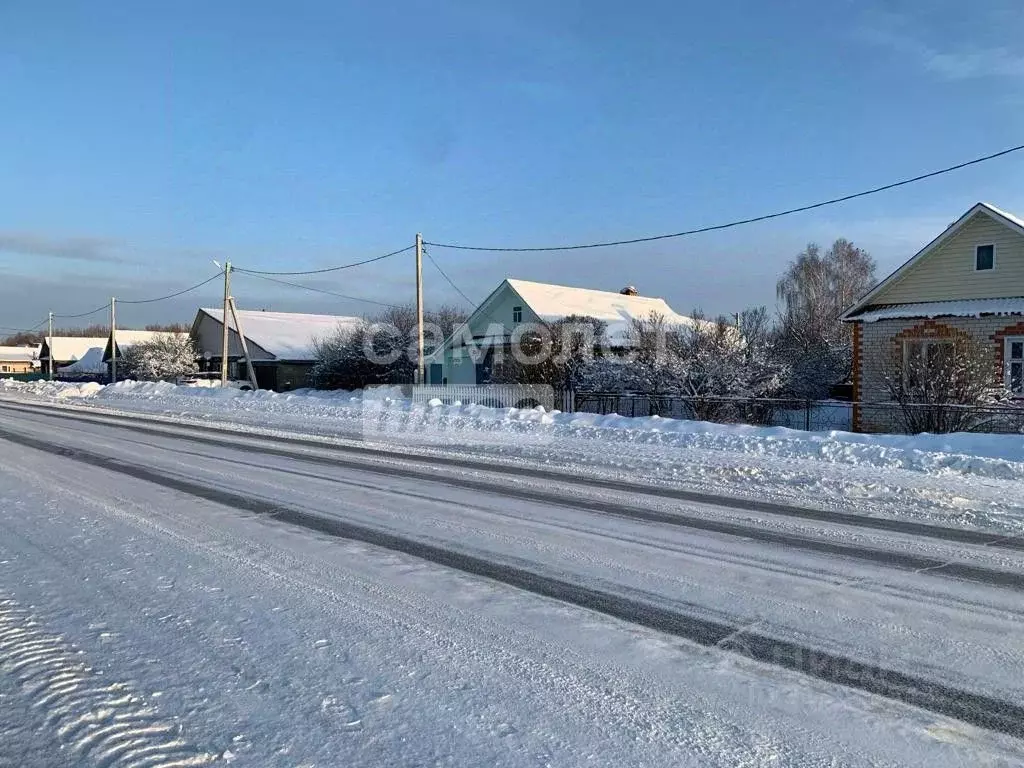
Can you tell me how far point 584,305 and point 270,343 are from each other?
25.7m

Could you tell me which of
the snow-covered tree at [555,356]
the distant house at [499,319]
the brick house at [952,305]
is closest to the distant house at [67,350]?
the distant house at [499,319]

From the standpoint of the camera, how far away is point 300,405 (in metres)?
28.8

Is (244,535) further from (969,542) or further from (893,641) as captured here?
(969,542)

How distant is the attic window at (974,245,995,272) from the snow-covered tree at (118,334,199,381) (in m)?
49.9

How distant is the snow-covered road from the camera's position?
3.60 m

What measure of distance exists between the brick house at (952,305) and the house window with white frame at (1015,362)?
22 millimetres

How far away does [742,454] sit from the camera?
13.9 metres

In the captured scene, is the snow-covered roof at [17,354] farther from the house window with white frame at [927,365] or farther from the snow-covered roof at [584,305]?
the house window with white frame at [927,365]

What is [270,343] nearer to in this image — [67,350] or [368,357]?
[368,357]

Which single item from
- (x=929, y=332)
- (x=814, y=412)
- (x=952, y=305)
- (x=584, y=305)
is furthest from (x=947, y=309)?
(x=584, y=305)

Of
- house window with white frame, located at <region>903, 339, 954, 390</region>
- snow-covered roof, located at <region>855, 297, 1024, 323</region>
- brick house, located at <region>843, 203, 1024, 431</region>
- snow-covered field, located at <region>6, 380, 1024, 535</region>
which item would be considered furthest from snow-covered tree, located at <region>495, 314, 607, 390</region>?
house window with white frame, located at <region>903, 339, 954, 390</region>

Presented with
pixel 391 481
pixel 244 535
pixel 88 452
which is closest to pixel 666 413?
pixel 391 481

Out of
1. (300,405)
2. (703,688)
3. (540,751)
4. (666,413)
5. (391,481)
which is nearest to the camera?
(540,751)

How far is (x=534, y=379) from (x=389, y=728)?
74.1 feet
